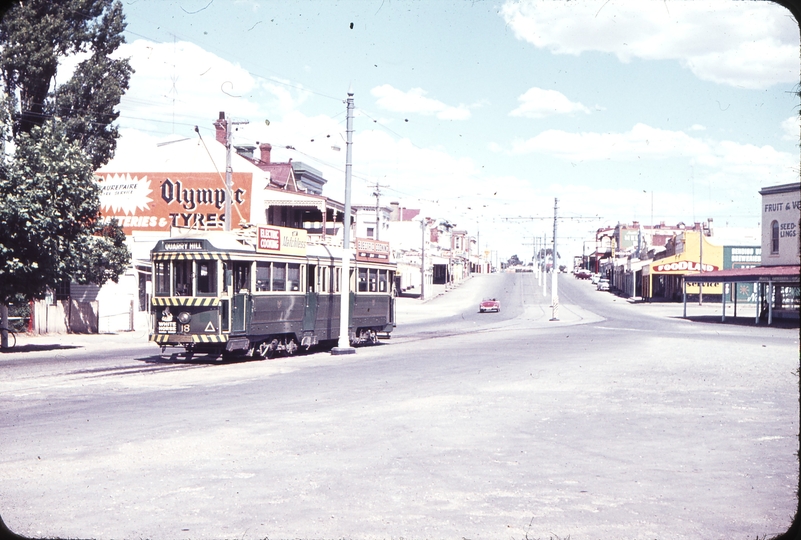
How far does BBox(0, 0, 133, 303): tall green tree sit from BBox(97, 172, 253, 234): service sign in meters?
9.31

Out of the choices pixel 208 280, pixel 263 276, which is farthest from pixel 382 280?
pixel 208 280

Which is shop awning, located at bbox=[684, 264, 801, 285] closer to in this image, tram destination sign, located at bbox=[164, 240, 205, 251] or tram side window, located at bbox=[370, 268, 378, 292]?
tram side window, located at bbox=[370, 268, 378, 292]

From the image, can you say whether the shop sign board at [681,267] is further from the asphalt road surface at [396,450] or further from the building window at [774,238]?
the asphalt road surface at [396,450]

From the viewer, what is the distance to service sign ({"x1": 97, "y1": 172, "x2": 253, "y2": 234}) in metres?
46.6

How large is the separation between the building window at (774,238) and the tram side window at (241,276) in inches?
1500

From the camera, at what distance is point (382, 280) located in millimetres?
28734

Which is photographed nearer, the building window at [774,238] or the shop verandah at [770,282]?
the shop verandah at [770,282]

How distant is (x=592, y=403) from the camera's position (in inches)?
545

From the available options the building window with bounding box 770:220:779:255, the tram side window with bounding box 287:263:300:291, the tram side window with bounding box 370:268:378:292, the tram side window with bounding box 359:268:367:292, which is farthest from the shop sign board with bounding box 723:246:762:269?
the tram side window with bounding box 287:263:300:291

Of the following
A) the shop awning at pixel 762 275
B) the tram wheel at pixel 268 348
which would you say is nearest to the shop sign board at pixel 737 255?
the shop awning at pixel 762 275

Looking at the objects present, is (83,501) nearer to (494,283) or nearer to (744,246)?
→ (744,246)

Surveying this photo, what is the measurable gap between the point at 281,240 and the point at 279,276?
107 cm

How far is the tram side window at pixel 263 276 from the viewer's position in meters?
21.2

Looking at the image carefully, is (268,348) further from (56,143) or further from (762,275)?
(762,275)
